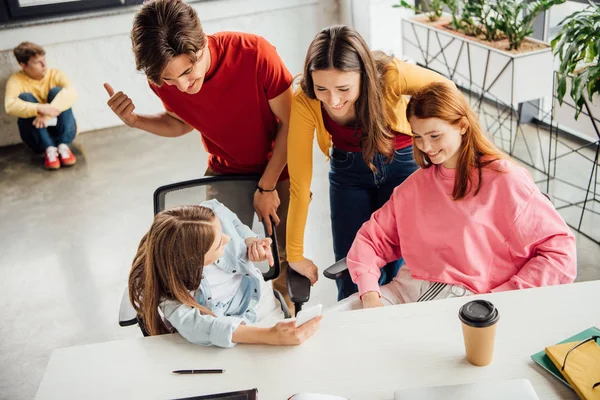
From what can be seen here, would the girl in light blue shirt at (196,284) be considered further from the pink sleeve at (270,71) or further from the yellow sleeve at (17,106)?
the yellow sleeve at (17,106)

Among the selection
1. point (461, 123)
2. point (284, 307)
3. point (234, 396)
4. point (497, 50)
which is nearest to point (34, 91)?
point (497, 50)

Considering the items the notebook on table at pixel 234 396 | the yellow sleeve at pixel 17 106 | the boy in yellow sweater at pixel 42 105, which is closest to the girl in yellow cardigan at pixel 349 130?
the notebook on table at pixel 234 396

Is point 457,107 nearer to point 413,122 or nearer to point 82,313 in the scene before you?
point 413,122

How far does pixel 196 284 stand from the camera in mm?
1575

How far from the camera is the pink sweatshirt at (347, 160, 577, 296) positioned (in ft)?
5.41

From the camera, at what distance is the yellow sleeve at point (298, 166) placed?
1.84 m

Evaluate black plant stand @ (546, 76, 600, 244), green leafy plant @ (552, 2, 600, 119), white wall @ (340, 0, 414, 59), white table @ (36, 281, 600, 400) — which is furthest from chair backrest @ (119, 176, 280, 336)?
white wall @ (340, 0, 414, 59)

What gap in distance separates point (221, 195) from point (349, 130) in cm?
A: 46

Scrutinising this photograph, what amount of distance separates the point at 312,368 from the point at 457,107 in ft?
2.54

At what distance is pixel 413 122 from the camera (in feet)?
5.59

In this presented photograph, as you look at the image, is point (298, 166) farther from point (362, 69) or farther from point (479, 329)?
point (479, 329)

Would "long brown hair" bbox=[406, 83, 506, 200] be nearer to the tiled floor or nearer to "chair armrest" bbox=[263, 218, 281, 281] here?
"chair armrest" bbox=[263, 218, 281, 281]

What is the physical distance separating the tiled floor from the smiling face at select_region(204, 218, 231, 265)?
4.10ft

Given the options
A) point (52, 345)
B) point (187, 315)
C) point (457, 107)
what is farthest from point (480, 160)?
point (52, 345)
